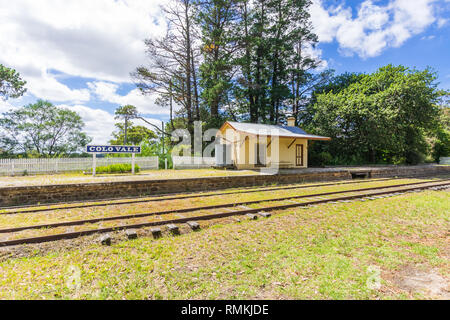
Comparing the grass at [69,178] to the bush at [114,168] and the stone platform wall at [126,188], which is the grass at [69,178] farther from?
the bush at [114,168]

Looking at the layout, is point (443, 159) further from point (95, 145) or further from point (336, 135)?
point (95, 145)

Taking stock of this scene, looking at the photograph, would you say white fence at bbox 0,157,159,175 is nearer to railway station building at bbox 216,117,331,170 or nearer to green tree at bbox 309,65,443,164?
railway station building at bbox 216,117,331,170

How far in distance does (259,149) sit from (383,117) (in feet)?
42.1

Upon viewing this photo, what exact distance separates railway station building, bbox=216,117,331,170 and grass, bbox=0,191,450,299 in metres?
11.8

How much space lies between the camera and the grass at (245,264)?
2648 millimetres

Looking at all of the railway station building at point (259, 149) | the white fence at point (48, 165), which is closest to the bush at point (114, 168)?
the white fence at point (48, 165)

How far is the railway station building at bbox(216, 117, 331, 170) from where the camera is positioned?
16.8 metres

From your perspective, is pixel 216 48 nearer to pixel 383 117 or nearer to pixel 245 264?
pixel 383 117

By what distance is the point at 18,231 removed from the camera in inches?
186

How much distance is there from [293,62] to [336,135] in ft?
39.5

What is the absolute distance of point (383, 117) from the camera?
2103 centimetres

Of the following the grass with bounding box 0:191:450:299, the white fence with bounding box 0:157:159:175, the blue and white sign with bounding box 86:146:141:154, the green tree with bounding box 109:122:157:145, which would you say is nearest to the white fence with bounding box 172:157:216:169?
the white fence with bounding box 0:157:159:175

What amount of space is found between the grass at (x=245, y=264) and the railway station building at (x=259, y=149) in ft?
38.9
